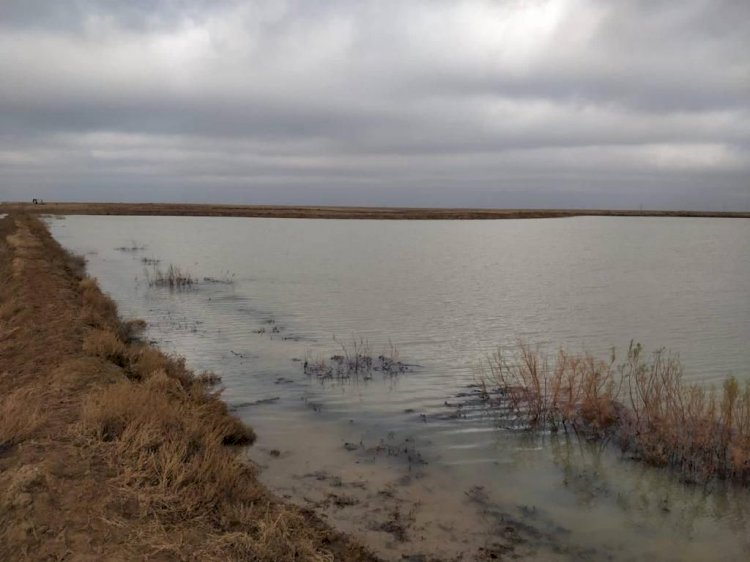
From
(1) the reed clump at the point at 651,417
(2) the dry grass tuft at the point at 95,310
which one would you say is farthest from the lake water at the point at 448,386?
(2) the dry grass tuft at the point at 95,310

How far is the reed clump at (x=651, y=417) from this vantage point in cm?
733

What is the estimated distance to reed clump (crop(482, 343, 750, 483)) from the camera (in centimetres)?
733

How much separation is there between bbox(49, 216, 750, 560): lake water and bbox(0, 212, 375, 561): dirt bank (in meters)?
0.92

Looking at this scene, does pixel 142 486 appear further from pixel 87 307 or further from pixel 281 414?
pixel 87 307

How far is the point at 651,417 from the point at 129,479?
22.3 ft

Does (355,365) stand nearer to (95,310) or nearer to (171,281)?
(95,310)

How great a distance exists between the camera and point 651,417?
827 cm

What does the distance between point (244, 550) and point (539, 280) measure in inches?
870

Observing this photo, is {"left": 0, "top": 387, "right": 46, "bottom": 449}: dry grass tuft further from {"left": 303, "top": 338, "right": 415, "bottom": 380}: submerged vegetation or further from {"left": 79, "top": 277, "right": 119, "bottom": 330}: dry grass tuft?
{"left": 79, "top": 277, "right": 119, "bottom": 330}: dry grass tuft

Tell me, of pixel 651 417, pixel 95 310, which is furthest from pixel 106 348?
pixel 651 417

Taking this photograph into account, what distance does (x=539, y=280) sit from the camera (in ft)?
82.0

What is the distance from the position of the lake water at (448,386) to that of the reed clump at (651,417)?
0.42 m

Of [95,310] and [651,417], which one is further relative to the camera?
[95,310]

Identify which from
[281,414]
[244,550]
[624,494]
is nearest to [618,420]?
[624,494]
